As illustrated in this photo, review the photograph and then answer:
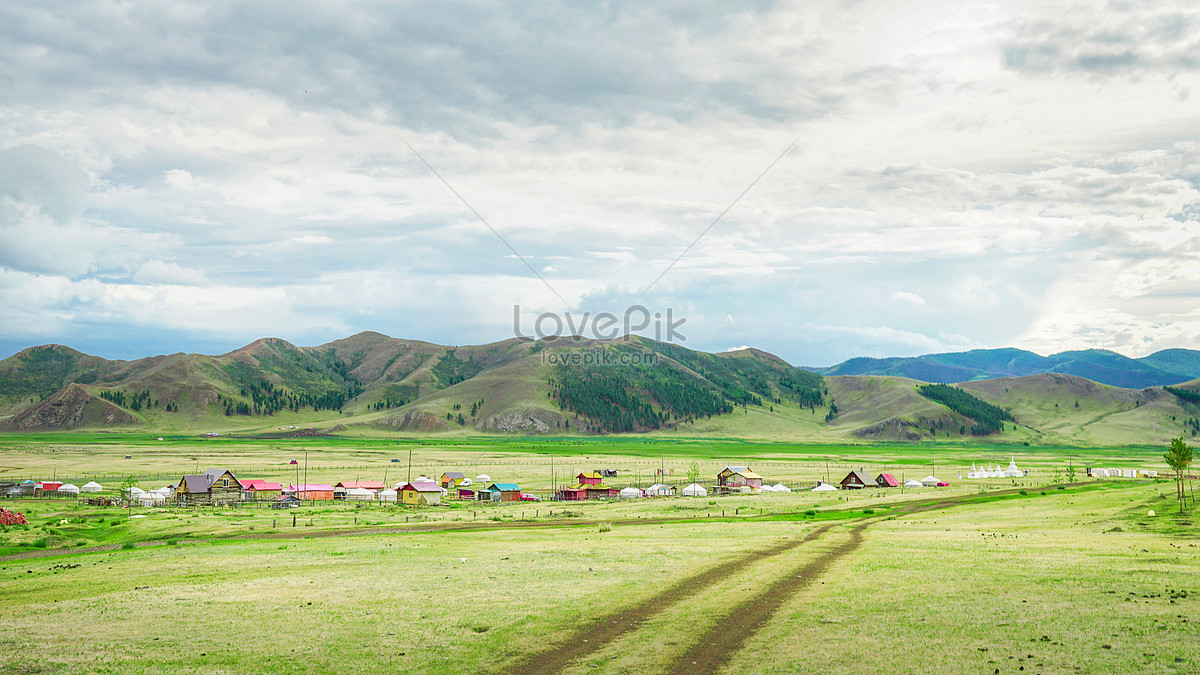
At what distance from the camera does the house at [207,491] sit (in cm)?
9462

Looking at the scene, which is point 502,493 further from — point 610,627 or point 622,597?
point 610,627

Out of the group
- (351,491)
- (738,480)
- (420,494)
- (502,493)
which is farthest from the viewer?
(738,480)

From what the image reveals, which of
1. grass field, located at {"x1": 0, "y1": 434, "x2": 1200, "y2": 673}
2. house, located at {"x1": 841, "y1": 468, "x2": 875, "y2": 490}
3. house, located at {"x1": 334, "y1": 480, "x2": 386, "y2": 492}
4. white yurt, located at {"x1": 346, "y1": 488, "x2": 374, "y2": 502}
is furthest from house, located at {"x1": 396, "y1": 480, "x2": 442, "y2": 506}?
house, located at {"x1": 841, "y1": 468, "x2": 875, "y2": 490}

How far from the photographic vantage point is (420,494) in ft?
308

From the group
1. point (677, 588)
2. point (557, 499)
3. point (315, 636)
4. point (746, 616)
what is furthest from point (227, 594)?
point (557, 499)

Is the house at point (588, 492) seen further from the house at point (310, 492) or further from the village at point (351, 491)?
the house at point (310, 492)

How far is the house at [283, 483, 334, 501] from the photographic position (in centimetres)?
9862

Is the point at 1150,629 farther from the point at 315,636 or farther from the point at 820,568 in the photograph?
the point at 315,636

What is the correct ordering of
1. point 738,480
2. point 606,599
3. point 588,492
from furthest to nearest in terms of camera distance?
point 738,480
point 588,492
point 606,599

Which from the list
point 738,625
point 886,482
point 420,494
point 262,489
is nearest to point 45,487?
point 262,489

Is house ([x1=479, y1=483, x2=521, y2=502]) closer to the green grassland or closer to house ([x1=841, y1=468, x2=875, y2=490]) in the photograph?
the green grassland

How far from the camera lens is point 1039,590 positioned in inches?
1105

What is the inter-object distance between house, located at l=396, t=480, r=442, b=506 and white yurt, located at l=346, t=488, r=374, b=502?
6.51 meters

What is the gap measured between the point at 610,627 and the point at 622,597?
14.7ft
